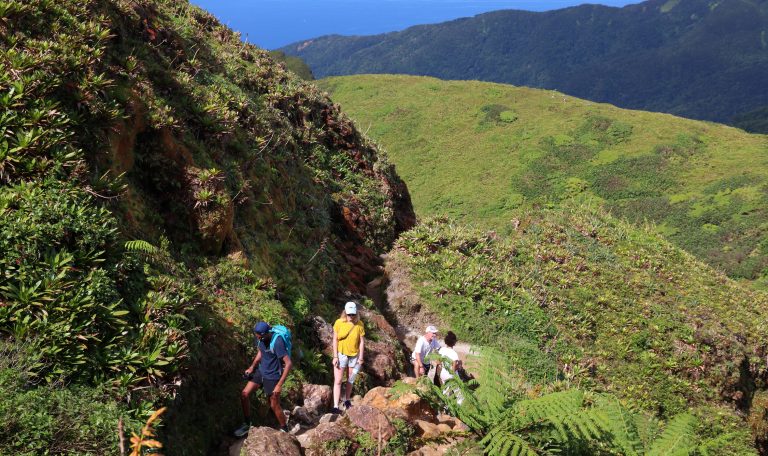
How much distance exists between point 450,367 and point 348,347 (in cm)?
157

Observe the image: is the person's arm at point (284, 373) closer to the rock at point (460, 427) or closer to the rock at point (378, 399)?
the rock at point (378, 399)

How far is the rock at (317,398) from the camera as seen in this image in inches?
310

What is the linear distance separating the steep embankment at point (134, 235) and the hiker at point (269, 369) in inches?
13.8

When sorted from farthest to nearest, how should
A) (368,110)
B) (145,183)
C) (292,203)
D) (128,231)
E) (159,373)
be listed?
(368,110), (292,203), (145,183), (128,231), (159,373)

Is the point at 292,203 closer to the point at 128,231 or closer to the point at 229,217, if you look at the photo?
the point at 229,217

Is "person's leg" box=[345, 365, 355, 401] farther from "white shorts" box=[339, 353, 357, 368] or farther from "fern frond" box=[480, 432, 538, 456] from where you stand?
"fern frond" box=[480, 432, 538, 456]

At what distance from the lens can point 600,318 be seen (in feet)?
52.2

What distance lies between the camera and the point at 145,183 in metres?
9.13

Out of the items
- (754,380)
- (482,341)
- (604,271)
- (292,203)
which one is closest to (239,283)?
(292,203)

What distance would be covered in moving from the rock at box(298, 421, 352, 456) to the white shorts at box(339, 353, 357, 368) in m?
2.19

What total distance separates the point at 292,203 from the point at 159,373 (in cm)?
808

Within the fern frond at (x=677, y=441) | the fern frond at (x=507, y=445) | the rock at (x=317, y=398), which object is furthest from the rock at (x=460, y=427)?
the rock at (x=317, y=398)

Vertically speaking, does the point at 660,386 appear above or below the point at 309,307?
below

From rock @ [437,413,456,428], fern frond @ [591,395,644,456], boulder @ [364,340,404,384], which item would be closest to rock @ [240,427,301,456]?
rock @ [437,413,456,428]
